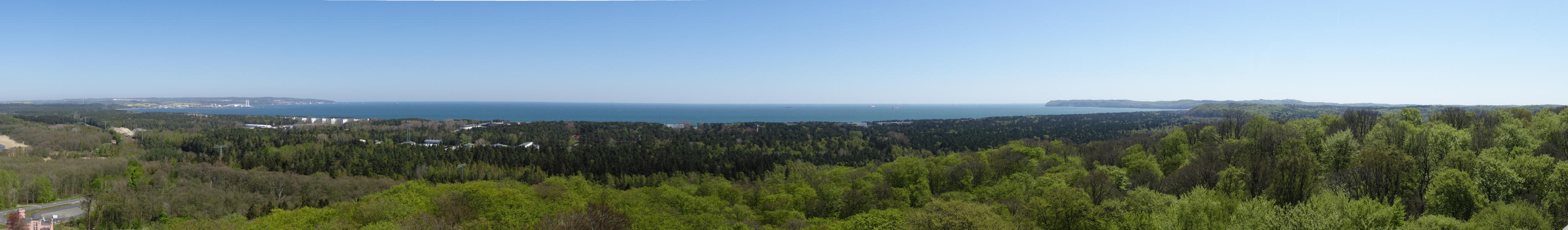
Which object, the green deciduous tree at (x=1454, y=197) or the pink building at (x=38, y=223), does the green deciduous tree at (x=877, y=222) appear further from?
the pink building at (x=38, y=223)

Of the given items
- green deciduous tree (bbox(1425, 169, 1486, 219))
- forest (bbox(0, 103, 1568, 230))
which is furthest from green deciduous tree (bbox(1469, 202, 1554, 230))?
green deciduous tree (bbox(1425, 169, 1486, 219))

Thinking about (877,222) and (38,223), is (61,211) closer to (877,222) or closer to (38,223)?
(38,223)

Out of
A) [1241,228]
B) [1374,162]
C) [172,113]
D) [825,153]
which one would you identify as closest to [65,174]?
[825,153]

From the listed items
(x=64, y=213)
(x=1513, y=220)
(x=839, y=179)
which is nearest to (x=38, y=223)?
(x=64, y=213)

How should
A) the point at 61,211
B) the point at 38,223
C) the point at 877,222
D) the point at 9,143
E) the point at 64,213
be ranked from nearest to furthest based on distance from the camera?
the point at 877,222 < the point at 38,223 < the point at 64,213 < the point at 61,211 < the point at 9,143

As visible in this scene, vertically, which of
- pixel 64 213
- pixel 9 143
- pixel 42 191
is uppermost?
pixel 9 143

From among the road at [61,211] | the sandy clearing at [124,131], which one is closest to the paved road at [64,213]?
the road at [61,211]

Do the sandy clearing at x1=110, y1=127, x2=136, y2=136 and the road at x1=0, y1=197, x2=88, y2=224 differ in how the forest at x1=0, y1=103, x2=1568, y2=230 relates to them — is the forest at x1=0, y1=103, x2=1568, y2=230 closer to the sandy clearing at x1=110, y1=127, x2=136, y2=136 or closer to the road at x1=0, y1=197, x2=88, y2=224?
the road at x1=0, y1=197, x2=88, y2=224
